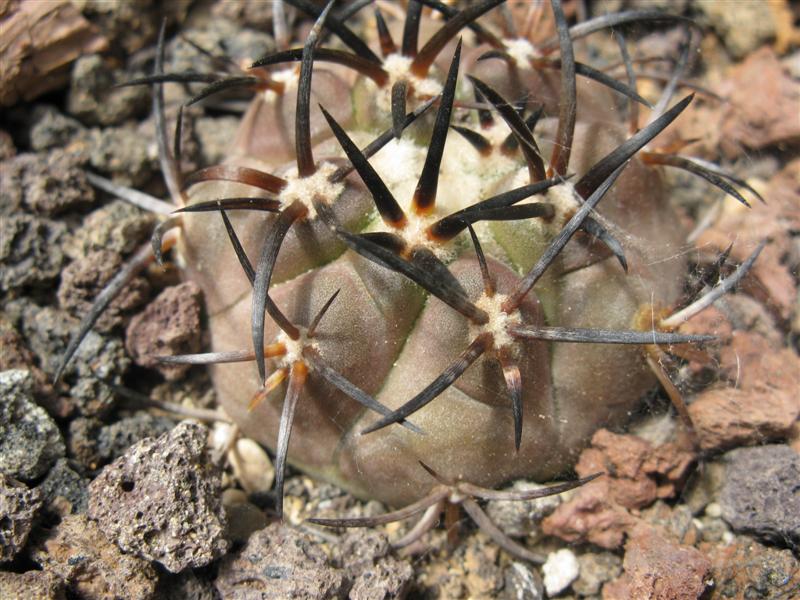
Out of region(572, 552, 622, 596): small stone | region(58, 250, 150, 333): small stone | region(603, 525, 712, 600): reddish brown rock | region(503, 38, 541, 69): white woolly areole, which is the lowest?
region(572, 552, 622, 596): small stone

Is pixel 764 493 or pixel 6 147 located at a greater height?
pixel 6 147

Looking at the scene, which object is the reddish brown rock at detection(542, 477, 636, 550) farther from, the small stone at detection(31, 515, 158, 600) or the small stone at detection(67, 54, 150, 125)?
the small stone at detection(67, 54, 150, 125)

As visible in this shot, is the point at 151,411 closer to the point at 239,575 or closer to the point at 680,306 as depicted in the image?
the point at 239,575

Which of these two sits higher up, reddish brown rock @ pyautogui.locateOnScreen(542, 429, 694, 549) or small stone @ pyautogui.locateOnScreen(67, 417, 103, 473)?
small stone @ pyautogui.locateOnScreen(67, 417, 103, 473)

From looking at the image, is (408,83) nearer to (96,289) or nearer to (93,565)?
(96,289)

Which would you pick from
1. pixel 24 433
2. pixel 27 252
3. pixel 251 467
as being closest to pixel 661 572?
pixel 251 467

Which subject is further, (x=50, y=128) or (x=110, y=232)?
(x=50, y=128)

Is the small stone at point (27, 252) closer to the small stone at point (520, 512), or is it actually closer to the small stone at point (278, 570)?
the small stone at point (278, 570)

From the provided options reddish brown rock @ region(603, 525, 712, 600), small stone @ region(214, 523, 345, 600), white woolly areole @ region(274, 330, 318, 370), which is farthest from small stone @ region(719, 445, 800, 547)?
white woolly areole @ region(274, 330, 318, 370)

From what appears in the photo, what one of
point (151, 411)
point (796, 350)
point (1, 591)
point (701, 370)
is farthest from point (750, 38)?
point (1, 591)
